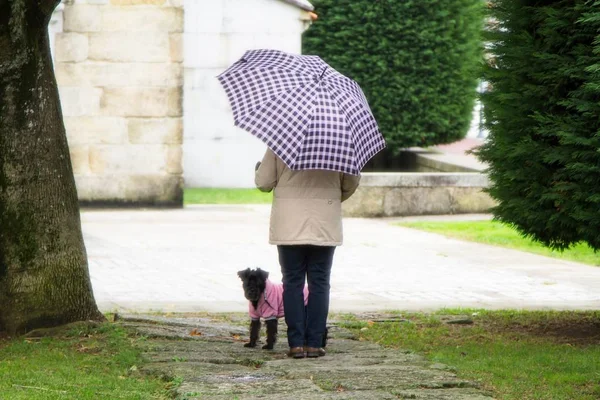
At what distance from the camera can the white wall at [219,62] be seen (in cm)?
2372

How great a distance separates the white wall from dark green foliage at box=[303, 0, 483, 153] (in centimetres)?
159

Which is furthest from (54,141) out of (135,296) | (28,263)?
(135,296)

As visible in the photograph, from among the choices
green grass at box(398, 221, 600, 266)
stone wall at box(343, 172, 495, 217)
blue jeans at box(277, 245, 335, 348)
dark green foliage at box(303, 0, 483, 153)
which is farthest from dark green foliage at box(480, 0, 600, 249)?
dark green foliage at box(303, 0, 483, 153)

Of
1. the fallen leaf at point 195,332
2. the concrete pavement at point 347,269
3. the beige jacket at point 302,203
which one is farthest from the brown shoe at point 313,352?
the concrete pavement at point 347,269

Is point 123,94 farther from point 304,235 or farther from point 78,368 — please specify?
point 78,368

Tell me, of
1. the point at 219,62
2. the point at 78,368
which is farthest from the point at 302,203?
the point at 219,62

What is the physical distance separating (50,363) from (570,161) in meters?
3.47

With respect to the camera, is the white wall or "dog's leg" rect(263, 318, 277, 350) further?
the white wall

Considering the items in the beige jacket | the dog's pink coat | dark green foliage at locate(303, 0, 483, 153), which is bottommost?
the dog's pink coat

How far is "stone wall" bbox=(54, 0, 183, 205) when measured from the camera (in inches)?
755

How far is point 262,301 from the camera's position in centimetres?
779

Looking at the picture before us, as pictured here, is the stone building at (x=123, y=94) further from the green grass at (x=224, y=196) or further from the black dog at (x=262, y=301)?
the black dog at (x=262, y=301)

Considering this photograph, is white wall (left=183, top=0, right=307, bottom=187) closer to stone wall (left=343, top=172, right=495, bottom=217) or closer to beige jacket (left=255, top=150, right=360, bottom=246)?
stone wall (left=343, top=172, right=495, bottom=217)

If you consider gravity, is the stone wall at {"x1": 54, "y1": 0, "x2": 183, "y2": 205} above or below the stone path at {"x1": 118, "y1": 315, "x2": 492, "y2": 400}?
above
